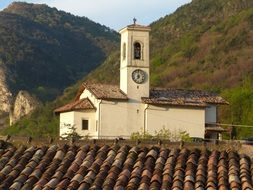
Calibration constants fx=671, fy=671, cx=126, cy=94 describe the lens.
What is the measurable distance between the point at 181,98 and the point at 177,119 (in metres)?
1.53

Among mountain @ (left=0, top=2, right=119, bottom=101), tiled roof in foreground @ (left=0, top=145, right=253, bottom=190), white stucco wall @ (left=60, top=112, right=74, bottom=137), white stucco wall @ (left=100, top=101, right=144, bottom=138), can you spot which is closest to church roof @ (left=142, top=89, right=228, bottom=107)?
white stucco wall @ (left=100, top=101, right=144, bottom=138)

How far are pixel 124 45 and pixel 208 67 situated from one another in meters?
65.9

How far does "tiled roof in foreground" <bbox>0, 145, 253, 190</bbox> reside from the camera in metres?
9.64

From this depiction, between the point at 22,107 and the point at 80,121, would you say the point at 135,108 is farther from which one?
the point at 22,107

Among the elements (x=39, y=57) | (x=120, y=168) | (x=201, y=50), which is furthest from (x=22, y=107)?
(x=120, y=168)

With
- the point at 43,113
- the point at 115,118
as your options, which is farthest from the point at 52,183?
the point at 43,113

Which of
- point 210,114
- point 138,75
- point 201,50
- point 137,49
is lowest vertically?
point 210,114

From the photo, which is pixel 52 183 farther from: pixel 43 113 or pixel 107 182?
pixel 43 113

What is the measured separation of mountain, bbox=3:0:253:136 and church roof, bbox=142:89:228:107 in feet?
141

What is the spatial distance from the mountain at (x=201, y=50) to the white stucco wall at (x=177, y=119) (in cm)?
4475

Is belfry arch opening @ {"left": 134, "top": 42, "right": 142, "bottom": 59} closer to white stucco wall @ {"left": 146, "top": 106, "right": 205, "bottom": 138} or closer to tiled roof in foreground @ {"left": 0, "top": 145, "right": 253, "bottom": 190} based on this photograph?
white stucco wall @ {"left": 146, "top": 106, "right": 205, "bottom": 138}

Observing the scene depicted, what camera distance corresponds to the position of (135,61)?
160ft

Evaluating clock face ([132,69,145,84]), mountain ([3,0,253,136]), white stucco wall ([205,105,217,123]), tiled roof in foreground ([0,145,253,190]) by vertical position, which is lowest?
tiled roof in foreground ([0,145,253,190])

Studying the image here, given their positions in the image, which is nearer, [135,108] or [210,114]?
[135,108]
